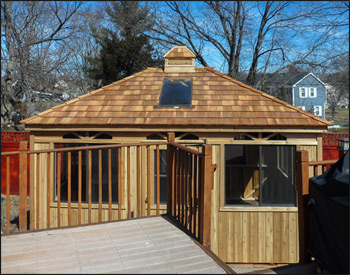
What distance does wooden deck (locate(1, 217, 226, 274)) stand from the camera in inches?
106

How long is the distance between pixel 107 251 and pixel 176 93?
18.3 feet

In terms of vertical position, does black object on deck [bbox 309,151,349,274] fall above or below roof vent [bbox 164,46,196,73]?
below

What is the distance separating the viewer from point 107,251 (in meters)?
3.03

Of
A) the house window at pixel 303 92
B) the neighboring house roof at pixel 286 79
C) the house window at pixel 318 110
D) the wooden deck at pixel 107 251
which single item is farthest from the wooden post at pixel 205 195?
the house window at pixel 303 92

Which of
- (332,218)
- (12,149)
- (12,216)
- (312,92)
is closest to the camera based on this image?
(332,218)

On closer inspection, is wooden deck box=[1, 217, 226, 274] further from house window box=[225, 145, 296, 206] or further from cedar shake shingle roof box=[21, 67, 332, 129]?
house window box=[225, 145, 296, 206]

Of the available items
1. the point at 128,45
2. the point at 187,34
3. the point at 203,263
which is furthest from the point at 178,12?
the point at 203,263

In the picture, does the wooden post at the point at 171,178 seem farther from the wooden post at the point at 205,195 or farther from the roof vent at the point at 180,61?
the roof vent at the point at 180,61

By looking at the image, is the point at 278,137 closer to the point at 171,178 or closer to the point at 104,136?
the point at 171,178

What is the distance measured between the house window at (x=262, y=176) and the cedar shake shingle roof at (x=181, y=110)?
2.51 feet

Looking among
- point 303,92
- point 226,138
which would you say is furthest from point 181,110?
point 303,92

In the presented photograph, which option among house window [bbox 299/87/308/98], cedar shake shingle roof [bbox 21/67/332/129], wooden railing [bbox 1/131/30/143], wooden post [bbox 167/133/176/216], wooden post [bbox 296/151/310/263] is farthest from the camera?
house window [bbox 299/87/308/98]

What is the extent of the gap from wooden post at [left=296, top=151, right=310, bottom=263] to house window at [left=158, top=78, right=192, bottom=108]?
4.45 m

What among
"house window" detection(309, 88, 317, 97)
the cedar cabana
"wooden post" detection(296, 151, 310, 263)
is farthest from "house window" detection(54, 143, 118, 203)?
"house window" detection(309, 88, 317, 97)
